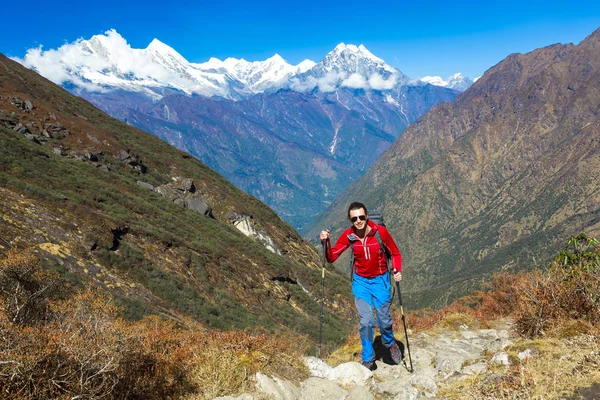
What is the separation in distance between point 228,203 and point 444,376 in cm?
6475

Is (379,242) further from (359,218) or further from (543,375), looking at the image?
(543,375)

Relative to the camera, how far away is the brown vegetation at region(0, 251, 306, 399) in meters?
4.33

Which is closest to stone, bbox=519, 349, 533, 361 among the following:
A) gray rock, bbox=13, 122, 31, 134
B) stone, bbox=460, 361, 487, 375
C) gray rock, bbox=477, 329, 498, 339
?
stone, bbox=460, 361, 487, 375

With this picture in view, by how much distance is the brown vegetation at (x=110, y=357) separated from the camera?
171 inches

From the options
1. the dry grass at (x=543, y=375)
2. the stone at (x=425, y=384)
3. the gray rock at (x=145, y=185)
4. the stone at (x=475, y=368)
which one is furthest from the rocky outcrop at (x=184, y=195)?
the dry grass at (x=543, y=375)

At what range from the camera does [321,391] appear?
6418mm

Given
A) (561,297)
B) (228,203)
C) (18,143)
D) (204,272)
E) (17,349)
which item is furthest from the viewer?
(228,203)

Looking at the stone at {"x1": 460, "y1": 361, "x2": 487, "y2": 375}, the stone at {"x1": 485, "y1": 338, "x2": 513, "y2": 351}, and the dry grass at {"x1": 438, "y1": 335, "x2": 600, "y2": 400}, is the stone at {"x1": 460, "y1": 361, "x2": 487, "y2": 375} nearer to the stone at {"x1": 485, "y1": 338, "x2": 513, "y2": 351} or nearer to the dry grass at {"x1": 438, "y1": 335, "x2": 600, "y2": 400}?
the dry grass at {"x1": 438, "y1": 335, "x2": 600, "y2": 400}

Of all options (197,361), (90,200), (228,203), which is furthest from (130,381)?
(228,203)

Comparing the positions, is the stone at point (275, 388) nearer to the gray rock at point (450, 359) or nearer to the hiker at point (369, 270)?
the hiker at point (369, 270)

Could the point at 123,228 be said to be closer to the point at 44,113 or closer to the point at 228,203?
the point at 228,203

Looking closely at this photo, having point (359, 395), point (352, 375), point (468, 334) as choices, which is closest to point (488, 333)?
point (468, 334)

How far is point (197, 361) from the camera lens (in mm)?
6453

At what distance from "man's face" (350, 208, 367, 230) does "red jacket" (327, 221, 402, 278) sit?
17 cm
